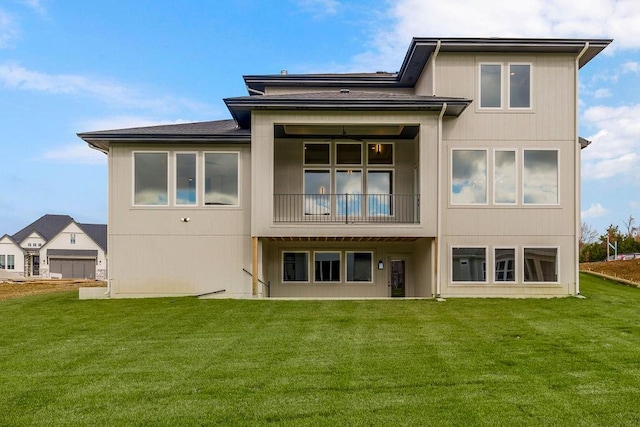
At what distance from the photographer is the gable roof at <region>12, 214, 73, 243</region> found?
168 feet

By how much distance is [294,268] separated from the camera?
17.2 m

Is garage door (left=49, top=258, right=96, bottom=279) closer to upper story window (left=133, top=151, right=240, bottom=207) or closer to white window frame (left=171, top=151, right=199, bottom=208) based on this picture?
upper story window (left=133, top=151, right=240, bottom=207)

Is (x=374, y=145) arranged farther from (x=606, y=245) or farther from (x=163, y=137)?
(x=606, y=245)

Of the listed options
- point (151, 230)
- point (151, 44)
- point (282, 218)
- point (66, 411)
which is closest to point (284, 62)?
point (151, 44)

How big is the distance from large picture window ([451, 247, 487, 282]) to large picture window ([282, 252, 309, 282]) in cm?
491

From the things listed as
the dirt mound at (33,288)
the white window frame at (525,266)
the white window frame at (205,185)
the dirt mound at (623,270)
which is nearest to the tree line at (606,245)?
the dirt mound at (623,270)

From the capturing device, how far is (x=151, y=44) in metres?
22.6

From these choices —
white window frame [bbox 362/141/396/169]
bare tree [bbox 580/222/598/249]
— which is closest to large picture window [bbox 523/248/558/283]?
white window frame [bbox 362/141/396/169]

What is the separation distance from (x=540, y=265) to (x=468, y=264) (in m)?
2.11

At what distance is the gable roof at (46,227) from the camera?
2012 inches

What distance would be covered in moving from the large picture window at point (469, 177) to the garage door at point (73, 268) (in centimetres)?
4321

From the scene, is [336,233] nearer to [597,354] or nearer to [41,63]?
[597,354]

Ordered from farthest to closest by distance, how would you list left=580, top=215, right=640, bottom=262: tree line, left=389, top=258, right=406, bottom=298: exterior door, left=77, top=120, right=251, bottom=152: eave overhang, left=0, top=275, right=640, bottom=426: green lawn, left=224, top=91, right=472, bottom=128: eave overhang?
left=580, top=215, right=640, bottom=262: tree line
left=389, top=258, right=406, bottom=298: exterior door
left=77, top=120, right=251, bottom=152: eave overhang
left=224, top=91, right=472, bottom=128: eave overhang
left=0, top=275, right=640, bottom=426: green lawn

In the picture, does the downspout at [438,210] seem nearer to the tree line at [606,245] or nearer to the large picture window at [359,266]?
the large picture window at [359,266]
